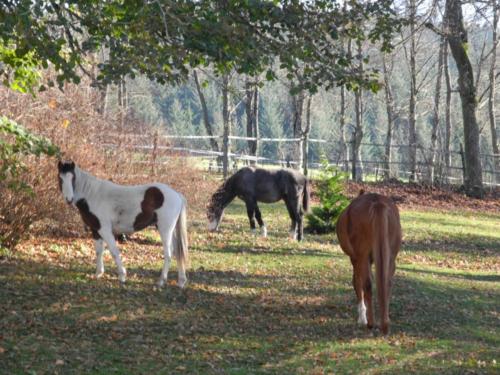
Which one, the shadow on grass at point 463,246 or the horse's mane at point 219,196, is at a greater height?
the horse's mane at point 219,196

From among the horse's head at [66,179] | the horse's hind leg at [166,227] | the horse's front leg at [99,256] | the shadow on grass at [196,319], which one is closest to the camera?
the shadow on grass at [196,319]

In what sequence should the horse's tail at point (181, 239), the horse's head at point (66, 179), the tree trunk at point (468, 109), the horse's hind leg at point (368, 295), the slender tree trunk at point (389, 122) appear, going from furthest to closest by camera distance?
the slender tree trunk at point (389, 122) → the tree trunk at point (468, 109) → the horse's tail at point (181, 239) → the horse's head at point (66, 179) → the horse's hind leg at point (368, 295)

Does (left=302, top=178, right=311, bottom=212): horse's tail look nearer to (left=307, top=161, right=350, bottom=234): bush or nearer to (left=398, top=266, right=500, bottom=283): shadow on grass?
(left=307, top=161, right=350, bottom=234): bush

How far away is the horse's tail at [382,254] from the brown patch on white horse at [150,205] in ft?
10.7

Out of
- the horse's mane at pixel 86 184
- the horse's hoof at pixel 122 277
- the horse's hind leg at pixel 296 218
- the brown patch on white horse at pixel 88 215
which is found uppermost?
the horse's mane at pixel 86 184

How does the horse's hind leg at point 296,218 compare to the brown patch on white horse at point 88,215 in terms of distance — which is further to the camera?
the horse's hind leg at point 296,218

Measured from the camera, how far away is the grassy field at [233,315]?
8.20 meters

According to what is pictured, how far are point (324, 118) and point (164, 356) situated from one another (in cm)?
9092

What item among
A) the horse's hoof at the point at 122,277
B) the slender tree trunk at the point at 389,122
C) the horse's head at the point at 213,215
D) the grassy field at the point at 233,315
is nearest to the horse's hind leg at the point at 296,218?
the grassy field at the point at 233,315

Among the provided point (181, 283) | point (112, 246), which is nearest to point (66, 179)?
point (112, 246)

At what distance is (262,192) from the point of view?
1775 cm

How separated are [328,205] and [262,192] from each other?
171 centimetres

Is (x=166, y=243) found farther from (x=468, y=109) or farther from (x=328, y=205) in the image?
(x=468, y=109)

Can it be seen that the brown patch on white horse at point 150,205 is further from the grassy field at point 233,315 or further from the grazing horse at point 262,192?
the grazing horse at point 262,192
